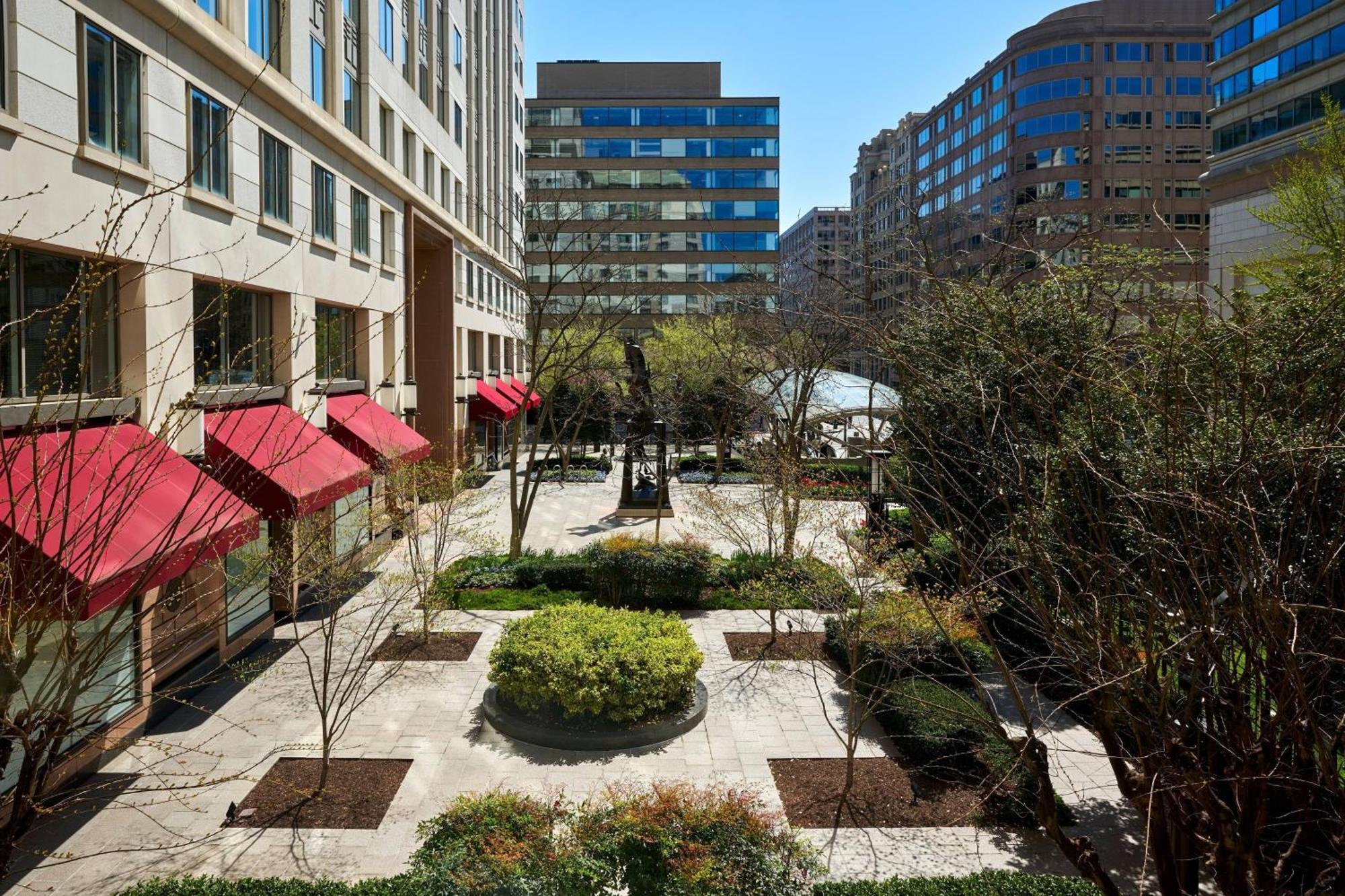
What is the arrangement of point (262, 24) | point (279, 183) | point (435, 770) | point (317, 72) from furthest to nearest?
point (317, 72), point (279, 183), point (262, 24), point (435, 770)

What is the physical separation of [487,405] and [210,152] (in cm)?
2433

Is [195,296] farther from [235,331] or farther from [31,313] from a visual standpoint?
[31,313]

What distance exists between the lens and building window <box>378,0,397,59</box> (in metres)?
24.2

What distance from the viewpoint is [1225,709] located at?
5234mm

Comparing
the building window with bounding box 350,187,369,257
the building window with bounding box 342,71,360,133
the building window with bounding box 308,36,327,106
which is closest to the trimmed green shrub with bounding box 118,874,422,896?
the building window with bounding box 308,36,327,106

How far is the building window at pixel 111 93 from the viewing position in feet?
35.4

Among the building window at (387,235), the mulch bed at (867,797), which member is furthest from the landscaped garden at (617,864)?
the building window at (387,235)

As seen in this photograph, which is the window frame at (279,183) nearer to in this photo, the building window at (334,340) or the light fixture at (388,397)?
the building window at (334,340)

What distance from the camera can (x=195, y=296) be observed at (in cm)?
1382

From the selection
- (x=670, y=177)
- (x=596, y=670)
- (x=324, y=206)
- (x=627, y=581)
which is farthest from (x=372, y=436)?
(x=670, y=177)

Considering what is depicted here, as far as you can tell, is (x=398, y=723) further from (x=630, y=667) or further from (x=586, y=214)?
(x=586, y=214)

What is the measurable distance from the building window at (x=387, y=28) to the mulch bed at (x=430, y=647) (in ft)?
55.4

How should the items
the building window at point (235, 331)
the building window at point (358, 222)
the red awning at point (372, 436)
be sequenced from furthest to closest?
1. the building window at point (358, 222)
2. the red awning at point (372, 436)
3. the building window at point (235, 331)

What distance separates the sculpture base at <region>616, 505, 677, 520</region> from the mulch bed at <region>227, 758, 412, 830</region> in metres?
18.5
